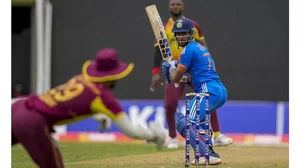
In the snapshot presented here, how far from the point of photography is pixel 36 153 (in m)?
5.71

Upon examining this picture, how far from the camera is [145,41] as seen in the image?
15.4m

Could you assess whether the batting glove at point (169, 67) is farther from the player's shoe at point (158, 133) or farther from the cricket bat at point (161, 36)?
the player's shoe at point (158, 133)

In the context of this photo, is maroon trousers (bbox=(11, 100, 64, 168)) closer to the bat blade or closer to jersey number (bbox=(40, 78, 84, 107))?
jersey number (bbox=(40, 78, 84, 107))

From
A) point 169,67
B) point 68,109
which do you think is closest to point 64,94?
point 68,109

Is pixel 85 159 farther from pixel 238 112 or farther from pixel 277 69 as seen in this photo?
pixel 277 69

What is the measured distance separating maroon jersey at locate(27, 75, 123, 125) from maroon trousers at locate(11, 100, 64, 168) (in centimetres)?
8

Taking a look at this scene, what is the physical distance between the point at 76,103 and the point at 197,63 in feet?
7.98

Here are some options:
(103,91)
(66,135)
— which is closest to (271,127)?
(66,135)

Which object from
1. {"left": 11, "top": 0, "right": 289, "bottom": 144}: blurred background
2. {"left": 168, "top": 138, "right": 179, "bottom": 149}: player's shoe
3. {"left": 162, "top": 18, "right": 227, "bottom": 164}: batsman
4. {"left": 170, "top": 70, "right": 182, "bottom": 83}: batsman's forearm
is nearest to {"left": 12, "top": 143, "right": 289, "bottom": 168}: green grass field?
{"left": 168, "top": 138, "right": 179, "bottom": 149}: player's shoe

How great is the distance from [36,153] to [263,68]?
399 inches

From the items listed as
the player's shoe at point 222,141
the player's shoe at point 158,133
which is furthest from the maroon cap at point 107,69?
the player's shoe at point 222,141

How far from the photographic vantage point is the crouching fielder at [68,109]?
565cm

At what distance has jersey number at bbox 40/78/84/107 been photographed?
572 cm

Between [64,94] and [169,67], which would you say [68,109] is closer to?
[64,94]
